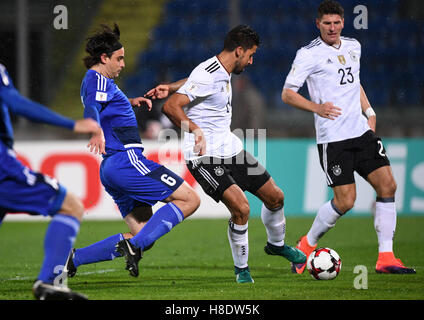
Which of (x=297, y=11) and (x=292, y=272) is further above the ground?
(x=297, y=11)

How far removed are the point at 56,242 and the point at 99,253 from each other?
4.93 ft

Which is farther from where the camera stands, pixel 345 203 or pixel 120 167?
pixel 345 203

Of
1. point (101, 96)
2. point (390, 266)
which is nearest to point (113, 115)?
point (101, 96)

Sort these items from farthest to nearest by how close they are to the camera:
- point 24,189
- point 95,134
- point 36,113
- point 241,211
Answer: point 241,211 → point 95,134 → point 24,189 → point 36,113

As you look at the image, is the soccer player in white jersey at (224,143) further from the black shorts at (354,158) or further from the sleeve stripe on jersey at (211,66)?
the black shorts at (354,158)

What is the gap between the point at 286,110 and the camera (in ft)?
42.0

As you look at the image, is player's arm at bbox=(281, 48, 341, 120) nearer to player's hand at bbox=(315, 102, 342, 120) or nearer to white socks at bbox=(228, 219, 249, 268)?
player's hand at bbox=(315, 102, 342, 120)

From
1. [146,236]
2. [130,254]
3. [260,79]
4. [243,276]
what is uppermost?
[260,79]

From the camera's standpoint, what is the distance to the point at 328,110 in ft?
21.0

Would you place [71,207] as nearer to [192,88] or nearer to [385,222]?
[192,88]

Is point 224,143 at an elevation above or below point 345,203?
above

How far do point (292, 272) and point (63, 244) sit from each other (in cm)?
269
